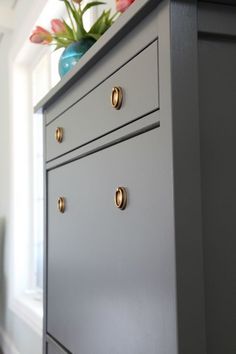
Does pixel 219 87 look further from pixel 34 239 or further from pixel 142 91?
pixel 34 239

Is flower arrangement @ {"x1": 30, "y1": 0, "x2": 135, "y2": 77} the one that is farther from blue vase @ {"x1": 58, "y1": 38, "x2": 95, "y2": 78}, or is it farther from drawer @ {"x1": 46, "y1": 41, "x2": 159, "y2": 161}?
drawer @ {"x1": 46, "y1": 41, "x2": 159, "y2": 161}

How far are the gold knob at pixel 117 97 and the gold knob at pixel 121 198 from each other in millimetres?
163

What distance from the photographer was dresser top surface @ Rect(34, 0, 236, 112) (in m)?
0.73

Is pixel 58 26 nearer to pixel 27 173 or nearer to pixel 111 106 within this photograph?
pixel 111 106

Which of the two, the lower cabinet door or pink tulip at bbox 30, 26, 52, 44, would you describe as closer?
the lower cabinet door

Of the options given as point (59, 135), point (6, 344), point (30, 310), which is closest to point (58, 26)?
point (59, 135)

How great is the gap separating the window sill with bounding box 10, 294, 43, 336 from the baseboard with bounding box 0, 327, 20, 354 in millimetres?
260

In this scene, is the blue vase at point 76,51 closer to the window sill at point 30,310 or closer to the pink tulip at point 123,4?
the pink tulip at point 123,4

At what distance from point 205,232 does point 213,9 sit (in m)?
0.35

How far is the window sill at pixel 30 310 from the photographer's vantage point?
2518mm

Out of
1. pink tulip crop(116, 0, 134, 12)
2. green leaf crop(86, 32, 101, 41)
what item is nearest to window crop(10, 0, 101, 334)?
green leaf crop(86, 32, 101, 41)

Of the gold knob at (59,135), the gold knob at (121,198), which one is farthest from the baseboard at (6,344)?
Result: the gold knob at (121,198)

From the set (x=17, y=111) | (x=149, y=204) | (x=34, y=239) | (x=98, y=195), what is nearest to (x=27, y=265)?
(x=34, y=239)

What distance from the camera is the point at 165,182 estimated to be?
69 centimetres
